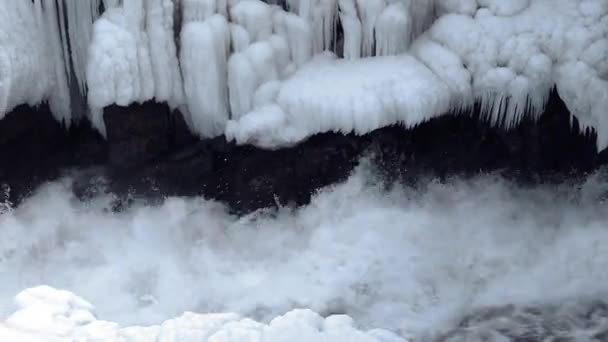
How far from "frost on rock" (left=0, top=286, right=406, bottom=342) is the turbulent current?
763 millimetres

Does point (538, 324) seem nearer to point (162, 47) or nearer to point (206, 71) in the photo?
point (206, 71)

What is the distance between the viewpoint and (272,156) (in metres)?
5.68

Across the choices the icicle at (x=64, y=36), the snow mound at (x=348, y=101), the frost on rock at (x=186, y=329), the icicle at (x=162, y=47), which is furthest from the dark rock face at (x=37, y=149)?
the frost on rock at (x=186, y=329)

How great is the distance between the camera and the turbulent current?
4.89 m

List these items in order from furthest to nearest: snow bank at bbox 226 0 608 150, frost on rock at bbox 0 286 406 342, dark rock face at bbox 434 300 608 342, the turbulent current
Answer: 1. snow bank at bbox 226 0 608 150
2. the turbulent current
3. dark rock face at bbox 434 300 608 342
4. frost on rock at bbox 0 286 406 342

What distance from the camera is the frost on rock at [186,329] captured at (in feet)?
12.5

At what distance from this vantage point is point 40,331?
3.87 metres

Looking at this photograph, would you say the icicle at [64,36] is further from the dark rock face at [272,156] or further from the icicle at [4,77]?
the icicle at [4,77]

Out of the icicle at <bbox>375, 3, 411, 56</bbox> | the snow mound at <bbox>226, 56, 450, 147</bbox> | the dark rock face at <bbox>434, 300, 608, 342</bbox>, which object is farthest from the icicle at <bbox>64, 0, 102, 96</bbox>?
the dark rock face at <bbox>434, 300, 608, 342</bbox>

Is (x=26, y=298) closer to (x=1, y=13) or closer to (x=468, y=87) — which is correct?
(x=1, y=13)

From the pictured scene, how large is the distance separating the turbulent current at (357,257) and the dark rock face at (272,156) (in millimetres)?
106

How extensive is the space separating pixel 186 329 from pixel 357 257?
1.71 meters

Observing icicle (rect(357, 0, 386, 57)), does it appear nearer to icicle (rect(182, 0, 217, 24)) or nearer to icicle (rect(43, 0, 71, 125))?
icicle (rect(182, 0, 217, 24))

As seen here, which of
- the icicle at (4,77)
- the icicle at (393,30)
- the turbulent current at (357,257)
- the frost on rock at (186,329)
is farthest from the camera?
the icicle at (393,30)
